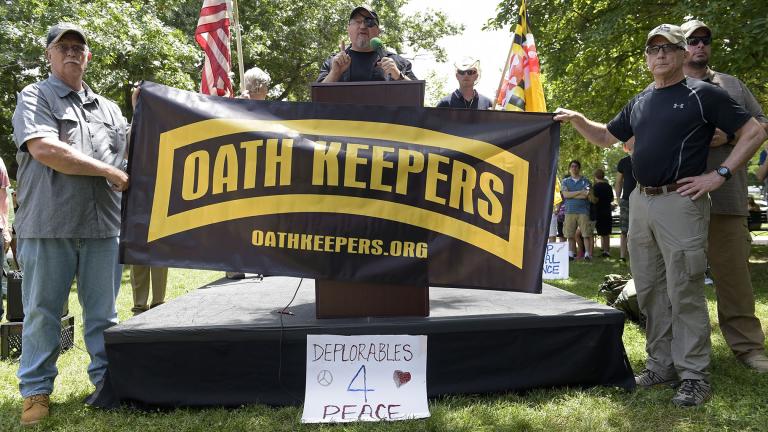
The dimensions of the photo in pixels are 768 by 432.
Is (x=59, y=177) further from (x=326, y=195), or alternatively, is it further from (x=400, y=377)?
(x=400, y=377)

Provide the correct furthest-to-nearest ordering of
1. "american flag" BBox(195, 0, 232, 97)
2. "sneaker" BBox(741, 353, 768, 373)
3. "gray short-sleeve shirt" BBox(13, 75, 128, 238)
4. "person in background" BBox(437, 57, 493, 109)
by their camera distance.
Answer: "person in background" BBox(437, 57, 493, 109)
"american flag" BBox(195, 0, 232, 97)
"sneaker" BBox(741, 353, 768, 373)
"gray short-sleeve shirt" BBox(13, 75, 128, 238)

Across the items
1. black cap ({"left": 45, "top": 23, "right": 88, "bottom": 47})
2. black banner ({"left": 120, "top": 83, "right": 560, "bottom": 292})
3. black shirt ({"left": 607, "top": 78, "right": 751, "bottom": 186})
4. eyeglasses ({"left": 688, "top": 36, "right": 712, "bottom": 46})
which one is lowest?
black banner ({"left": 120, "top": 83, "right": 560, "bottom": 292})

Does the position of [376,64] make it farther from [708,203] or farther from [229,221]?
[708,203]

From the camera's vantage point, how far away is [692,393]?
10.3ft

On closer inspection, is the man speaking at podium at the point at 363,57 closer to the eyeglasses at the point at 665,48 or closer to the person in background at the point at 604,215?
the eyeglasses at the point at 665,48

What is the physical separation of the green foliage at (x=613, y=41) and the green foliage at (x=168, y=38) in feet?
21.1

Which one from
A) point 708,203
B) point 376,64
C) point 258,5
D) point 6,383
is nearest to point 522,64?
point 376,64

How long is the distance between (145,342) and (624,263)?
9004 mm

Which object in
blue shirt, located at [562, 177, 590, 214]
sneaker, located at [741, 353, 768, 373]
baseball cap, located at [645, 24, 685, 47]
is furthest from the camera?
blue shirt, located at [562, 177, 590, 214]

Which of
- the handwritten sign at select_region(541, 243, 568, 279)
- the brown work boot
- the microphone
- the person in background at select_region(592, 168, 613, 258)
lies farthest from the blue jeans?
the person in background at select_region(592, 168, 613, 258)

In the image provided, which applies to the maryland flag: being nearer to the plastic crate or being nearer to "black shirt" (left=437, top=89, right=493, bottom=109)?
"black shirt" (left=437, top=89, right=493, bottom=109)

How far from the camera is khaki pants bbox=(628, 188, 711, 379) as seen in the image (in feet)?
10.3

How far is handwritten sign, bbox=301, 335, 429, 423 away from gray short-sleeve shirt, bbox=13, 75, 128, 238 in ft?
4.33

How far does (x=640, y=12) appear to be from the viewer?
36.1 ft
